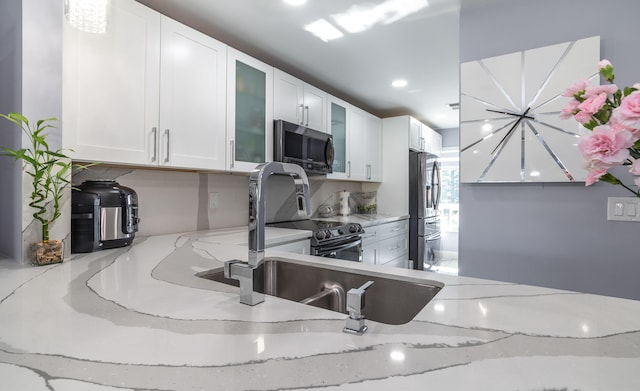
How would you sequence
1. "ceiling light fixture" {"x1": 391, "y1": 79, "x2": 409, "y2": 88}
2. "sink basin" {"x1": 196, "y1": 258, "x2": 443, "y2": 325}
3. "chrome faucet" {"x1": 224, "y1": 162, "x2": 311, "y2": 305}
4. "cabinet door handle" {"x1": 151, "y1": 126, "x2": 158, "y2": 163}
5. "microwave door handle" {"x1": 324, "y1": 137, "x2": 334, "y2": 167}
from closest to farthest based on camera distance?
1. "chrome faucet" {"x1": 224, "y1": 162, "x2": 311, "y2": 305}
2. "sink basin" {"x1": 196, "y1": 258, "x2": 443, "y2": 325}
3. "cabinet door handle" {"x1": 151, "y1": 126, "x2": 158, "y2": 163}
4. "microwave door handle" {"x1": 324, "y1": 137, "x2": 334, "y2": 167}
5. "ceiling light fixture" {"x1": 391, "y1": 79, "x2": 409, "y2": 88}

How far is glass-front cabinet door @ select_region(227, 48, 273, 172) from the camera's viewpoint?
7.12 feet

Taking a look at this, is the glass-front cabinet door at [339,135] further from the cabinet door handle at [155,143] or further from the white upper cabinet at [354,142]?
the cabinet door handle at [155,143]

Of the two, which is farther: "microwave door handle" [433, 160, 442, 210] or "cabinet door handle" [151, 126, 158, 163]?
"microwave door handle" [433, 160, 442, 210]

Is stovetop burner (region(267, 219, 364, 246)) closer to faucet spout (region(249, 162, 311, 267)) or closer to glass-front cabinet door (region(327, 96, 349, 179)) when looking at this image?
glass-front cabinet door (region(327, 96, 349, 179))

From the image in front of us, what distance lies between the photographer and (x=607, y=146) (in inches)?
20.0

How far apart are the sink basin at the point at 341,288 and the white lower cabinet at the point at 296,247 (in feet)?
2.21

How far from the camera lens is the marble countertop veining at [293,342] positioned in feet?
1.53

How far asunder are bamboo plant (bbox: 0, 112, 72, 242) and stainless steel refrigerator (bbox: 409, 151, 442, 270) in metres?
3.58

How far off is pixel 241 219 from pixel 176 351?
86.4 inches

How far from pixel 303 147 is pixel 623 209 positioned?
2079 mm

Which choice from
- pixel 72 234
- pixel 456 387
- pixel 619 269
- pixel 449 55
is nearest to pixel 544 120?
pixel 619 269

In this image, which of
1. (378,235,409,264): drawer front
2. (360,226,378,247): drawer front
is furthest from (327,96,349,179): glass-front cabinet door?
(378,235,409,264): drawer front

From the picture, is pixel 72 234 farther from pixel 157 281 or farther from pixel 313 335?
pixel 313 335

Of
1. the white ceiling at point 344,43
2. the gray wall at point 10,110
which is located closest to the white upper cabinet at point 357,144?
the white ceiling at point 344,43
